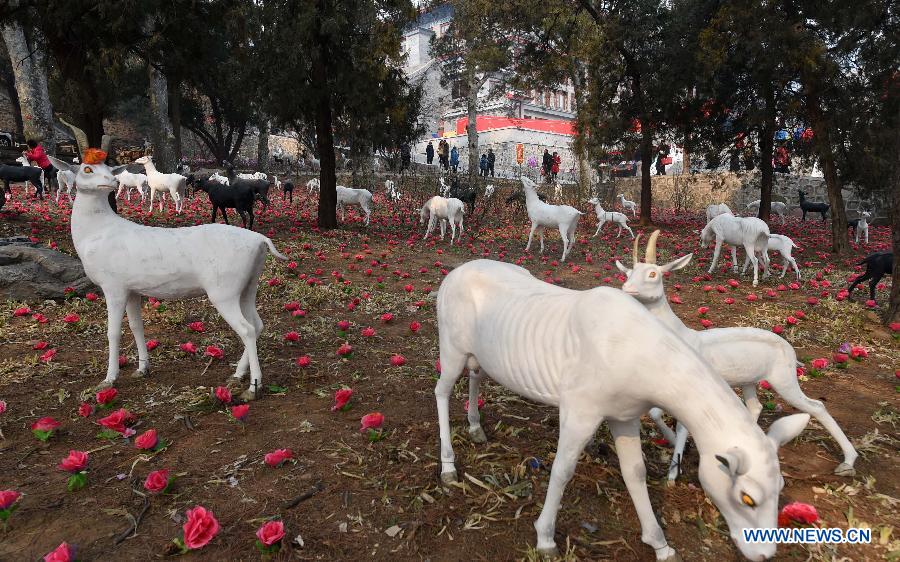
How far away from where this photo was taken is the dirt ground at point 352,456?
285cm

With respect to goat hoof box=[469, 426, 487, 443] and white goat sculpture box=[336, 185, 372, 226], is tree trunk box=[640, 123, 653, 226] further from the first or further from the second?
goat hoof box=[469, 426, 487, 443]

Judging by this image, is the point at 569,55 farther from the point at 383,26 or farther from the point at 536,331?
the point at 536,331

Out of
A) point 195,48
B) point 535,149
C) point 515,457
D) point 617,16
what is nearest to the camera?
point 515,457

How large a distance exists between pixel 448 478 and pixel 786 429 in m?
1.98

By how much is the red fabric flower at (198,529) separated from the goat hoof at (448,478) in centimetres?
139

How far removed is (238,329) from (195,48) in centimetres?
950

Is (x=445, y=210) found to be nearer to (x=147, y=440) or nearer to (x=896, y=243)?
(x=896, y=243)

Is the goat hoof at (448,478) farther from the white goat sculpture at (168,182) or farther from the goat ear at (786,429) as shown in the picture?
the white goat sculpture at (168,182)

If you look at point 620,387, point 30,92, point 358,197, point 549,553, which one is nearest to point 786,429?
point 620,387

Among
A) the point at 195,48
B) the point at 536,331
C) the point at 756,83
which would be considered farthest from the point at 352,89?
the point at 536,331

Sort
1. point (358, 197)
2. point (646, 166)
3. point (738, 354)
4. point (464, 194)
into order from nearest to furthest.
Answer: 1. point (738, 354)
2. point (358, 197)
3. point (646, 166)
4. point (464, 194)

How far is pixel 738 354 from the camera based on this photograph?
326 cm

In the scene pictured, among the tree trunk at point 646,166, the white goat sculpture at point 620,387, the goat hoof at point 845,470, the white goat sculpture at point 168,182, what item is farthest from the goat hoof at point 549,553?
the tree trunk at point 646,166

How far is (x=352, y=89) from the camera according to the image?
13461 mm
